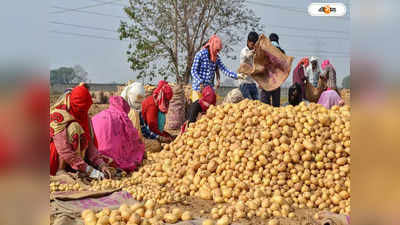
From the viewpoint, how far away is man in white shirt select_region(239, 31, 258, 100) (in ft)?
17.6

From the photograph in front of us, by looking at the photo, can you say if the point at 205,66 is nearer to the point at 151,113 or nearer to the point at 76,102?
the point at 151,113

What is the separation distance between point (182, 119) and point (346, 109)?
349 centimetres

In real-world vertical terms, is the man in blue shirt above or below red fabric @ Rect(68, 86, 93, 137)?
above

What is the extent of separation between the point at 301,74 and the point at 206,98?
2.07 meters

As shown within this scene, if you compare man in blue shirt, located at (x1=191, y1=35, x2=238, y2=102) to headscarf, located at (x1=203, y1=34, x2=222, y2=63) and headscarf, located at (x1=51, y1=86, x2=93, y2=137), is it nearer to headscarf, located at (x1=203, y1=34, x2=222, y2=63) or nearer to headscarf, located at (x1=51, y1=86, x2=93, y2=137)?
headscarf, located at (x1=203, y1=34, x2=222, y2=63)

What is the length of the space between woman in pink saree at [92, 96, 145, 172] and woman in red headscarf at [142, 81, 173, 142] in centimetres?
72

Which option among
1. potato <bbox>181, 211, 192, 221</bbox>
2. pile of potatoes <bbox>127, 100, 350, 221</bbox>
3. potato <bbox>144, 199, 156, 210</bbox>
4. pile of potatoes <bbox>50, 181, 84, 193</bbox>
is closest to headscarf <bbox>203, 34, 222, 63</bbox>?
pile of potatoes <bbox>127, 100, 350, 221</bbox>

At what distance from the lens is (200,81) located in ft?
15.8

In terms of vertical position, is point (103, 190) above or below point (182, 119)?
below

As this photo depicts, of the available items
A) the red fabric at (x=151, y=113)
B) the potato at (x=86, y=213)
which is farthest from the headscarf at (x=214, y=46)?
the potato at (x=86, y=213)
